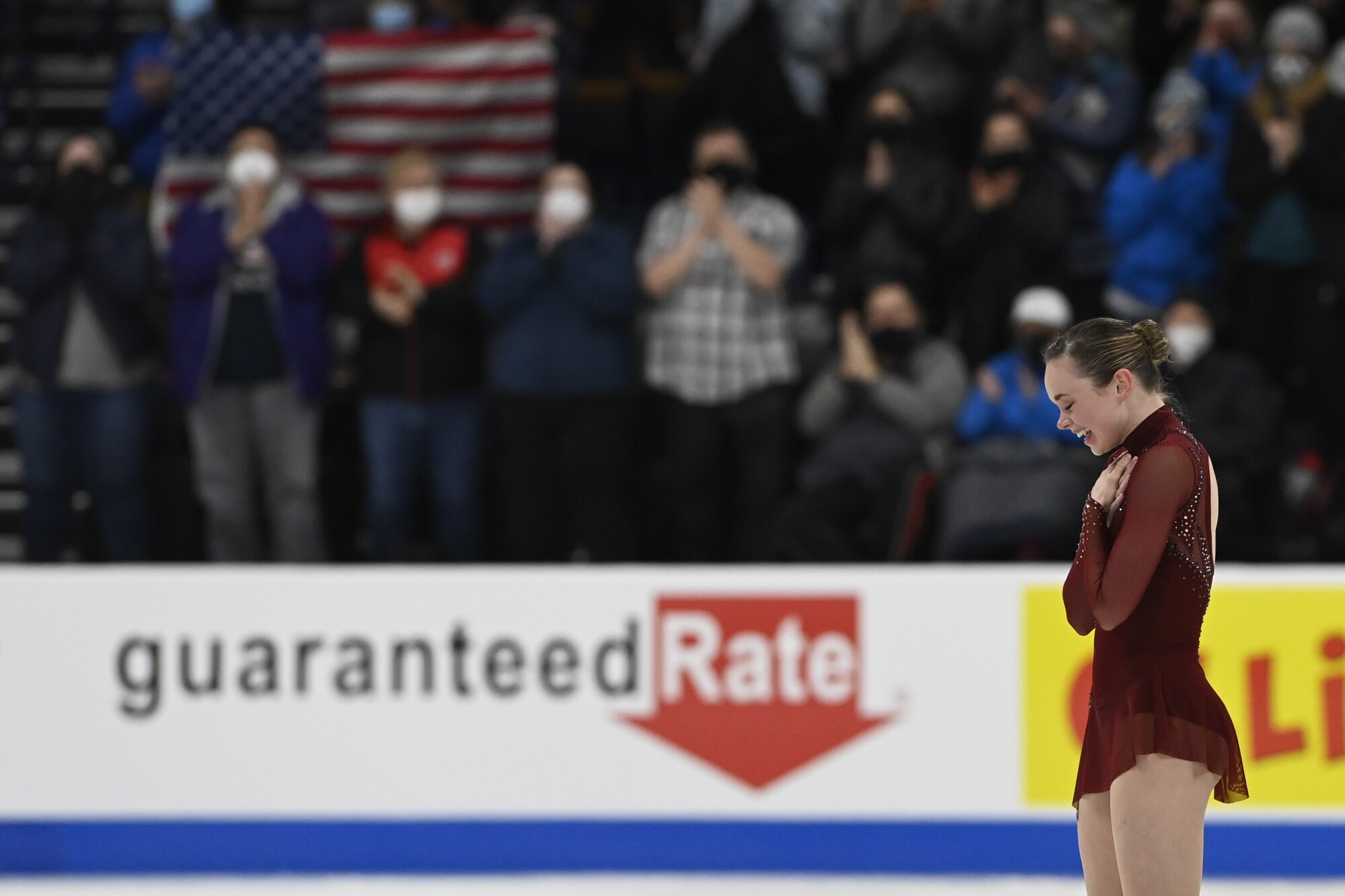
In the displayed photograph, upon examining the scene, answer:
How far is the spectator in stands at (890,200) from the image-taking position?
6559mm

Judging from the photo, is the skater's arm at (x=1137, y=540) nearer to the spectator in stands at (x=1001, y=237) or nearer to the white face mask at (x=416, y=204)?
the spectator in stands at (x=1001, y=237)

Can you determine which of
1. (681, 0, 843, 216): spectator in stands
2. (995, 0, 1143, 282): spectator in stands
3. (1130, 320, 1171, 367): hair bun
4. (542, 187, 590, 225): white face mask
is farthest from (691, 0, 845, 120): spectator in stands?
(1130, 320, 1171, 367): hair bun

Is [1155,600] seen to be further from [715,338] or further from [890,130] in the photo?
[890,130]

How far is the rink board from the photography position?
5164 millimetres

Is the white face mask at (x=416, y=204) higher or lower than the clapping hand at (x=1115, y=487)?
Answer: higher

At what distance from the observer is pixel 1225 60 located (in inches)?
271

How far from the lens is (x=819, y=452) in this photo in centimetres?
612

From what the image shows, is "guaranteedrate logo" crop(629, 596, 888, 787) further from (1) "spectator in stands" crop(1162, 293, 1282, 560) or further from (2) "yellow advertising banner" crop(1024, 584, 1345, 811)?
(1) "spectator in stands" crop(1162, 293, 1282, 560)

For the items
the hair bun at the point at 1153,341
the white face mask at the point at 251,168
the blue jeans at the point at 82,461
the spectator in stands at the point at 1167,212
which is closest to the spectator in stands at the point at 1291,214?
the spectator in stands at the point at 1167,212

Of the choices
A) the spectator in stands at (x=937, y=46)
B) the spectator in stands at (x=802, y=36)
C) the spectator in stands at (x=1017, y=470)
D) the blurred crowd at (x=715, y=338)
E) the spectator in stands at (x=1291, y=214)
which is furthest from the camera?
the spectator in stands at (x=802, y=36)

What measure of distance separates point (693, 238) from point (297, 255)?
4.83 ft

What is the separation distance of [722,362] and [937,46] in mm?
1871

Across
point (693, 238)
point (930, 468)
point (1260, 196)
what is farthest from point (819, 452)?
point (1260, 196)

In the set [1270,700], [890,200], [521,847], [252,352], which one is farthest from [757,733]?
[252,352]
